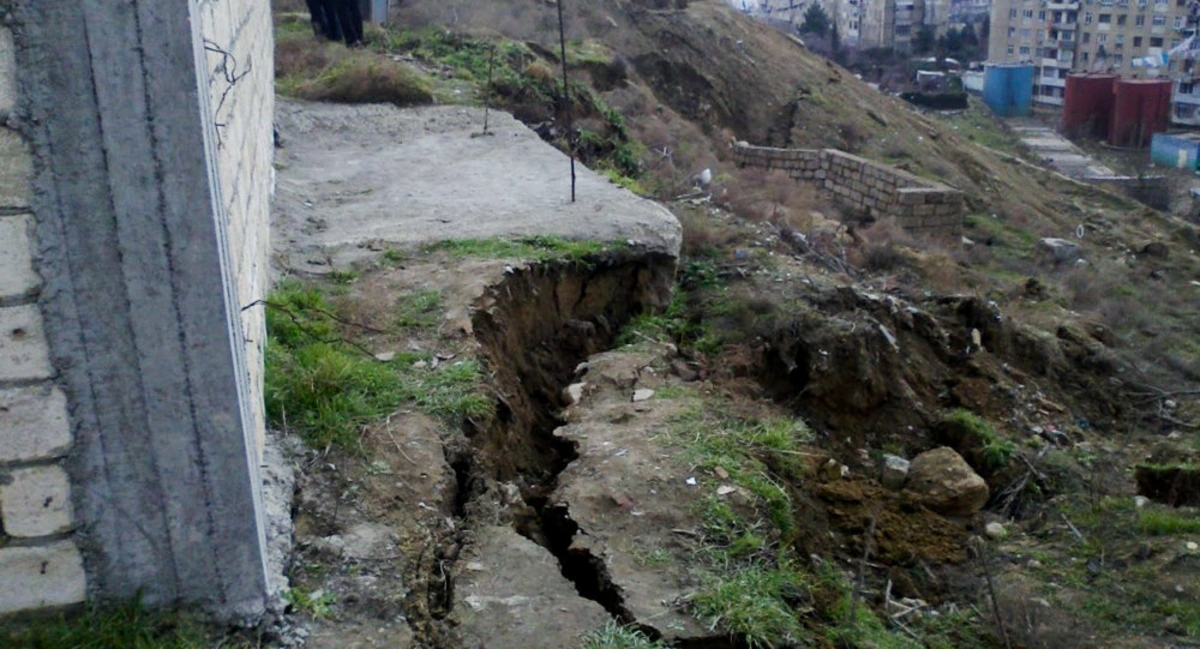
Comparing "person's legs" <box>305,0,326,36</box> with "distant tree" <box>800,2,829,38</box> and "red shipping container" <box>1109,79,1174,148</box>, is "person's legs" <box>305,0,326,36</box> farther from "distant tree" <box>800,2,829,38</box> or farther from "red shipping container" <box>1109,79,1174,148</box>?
"distant tree" <box>800,2,829,38</box>

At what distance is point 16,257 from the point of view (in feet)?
8.32

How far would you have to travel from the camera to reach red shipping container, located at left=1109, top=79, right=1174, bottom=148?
3333 centimetres

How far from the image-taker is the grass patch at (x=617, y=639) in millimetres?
3059

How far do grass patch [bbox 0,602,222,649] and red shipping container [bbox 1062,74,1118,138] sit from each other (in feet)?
122

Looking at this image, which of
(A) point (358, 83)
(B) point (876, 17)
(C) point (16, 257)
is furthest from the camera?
(B) point (876, 17)

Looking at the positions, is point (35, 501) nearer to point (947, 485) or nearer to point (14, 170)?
point (14, 170)

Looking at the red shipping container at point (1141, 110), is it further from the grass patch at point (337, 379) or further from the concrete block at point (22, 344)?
the concrete block at point (22, 344)

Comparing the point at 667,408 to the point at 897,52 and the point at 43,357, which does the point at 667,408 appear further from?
the point at 897,52

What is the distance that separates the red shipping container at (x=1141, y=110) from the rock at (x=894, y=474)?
109ft

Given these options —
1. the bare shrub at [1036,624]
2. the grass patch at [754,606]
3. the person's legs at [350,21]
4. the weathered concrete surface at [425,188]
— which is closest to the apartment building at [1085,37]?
the person's legs at [350,21]

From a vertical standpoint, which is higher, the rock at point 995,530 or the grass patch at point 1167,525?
the rock at point 995,530

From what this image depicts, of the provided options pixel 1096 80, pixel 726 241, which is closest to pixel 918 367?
pixel 726 241

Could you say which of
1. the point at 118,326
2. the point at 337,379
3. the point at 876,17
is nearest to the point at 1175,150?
the point at 876,17

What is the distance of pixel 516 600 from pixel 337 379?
1349mm
